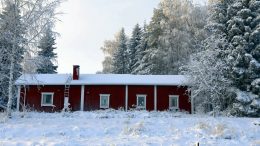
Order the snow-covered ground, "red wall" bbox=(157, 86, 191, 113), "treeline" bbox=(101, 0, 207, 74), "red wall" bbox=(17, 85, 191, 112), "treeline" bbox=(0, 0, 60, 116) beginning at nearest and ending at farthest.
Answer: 1. the snow-covered ground
2. "treeline" bbox=(0, 0, 60, 116)
3. "red wall" bbox=(157, 86, 191, 113)
4. "red wall" bbox=(17, 85, 191, 112)
5. "treeline" bbox=(101, 0, 207, 74)

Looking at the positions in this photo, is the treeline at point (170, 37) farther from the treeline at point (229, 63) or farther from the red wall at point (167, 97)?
the treeline at point (229, 63)

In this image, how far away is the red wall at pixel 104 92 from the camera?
Answer: 3700 cm

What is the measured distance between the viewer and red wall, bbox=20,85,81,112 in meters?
37.2

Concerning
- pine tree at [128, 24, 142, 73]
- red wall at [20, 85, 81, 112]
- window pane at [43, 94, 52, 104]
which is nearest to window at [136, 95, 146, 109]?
red wall at [20, 85, 81, 112]

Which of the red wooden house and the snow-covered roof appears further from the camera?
the red wooden house

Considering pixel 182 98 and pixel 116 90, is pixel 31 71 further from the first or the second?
pixel 182 98

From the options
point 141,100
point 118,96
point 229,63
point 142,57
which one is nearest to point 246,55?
point 229,63

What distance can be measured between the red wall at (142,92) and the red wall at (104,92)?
69 centimetres

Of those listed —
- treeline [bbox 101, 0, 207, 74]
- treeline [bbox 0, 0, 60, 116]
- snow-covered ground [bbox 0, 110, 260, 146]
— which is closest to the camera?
snow-covered ground [bbox 0, 110, 260, 146]

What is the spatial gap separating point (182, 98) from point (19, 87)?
52.6ft

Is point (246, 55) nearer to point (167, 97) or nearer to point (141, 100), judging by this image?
point (167, 97)

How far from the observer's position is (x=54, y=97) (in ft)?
123

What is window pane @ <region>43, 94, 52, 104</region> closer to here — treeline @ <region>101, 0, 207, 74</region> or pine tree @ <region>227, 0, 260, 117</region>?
treeline @ <region>101, 0, 207, 74</region>

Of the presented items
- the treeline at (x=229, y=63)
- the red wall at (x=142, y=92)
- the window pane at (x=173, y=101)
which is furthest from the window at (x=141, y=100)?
the treeline at (x=229, y=63)
